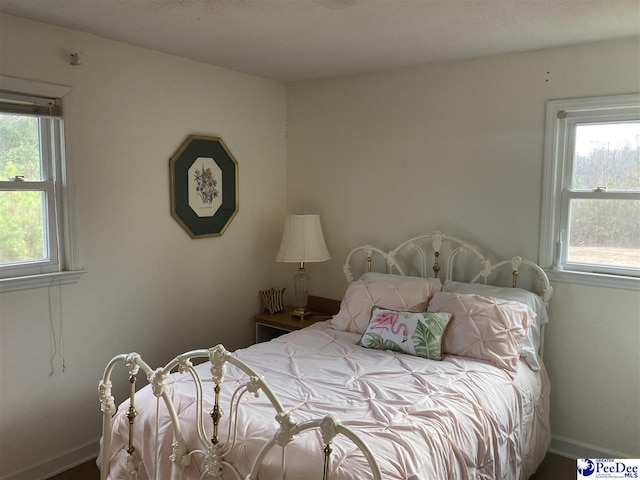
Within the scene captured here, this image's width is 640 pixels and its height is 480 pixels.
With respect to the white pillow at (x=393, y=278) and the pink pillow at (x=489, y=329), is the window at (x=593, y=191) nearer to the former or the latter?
the pink pillow at (x=489, y=329)

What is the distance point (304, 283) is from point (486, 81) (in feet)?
5.90

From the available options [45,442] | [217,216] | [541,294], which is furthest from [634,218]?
[45,442]

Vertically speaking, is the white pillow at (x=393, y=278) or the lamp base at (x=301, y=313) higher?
the white pillow at (x=393, y=278)

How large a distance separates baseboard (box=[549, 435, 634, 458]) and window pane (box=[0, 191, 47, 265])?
3.05 m

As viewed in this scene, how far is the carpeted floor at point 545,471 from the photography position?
2.76 meters

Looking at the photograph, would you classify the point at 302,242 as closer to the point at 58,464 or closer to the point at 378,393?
the point at 378,393

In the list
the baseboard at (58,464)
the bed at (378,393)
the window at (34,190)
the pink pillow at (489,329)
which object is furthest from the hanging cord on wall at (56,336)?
the pink pillow at (489,329)

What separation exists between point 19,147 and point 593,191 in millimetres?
3037

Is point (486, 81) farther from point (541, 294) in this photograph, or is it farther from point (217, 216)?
point (217, 216)

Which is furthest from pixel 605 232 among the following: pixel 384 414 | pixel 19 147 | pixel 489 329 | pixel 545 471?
pixel 19 147

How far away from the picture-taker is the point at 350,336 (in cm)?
304

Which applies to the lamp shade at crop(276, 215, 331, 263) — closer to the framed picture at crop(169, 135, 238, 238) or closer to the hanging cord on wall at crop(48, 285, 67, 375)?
the framed picture at crop(169, 135, 238, 238)

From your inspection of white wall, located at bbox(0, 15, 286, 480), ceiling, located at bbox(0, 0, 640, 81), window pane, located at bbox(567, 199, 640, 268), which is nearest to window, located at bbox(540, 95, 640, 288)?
window pane, located at bbox(567, 199, 640, 268)

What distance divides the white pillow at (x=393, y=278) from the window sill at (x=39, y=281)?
1733mm
